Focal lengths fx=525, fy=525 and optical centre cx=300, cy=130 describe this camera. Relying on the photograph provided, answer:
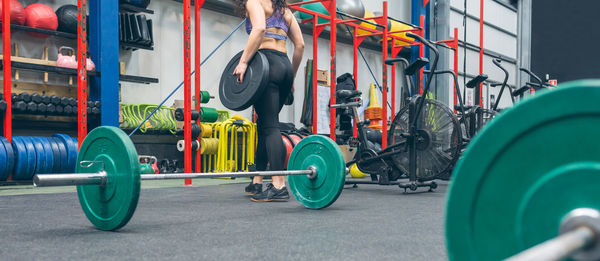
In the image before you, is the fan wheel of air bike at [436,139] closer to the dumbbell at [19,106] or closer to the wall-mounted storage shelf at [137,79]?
the wall-mounted storage shelf at [137,79]

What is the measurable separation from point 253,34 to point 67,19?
8.67 ft

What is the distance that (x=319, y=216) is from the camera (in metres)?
2.27

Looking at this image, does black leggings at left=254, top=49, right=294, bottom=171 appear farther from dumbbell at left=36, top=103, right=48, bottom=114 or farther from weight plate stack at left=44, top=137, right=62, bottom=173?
dumbbell at left=36, top=103, right=48, bottom=114

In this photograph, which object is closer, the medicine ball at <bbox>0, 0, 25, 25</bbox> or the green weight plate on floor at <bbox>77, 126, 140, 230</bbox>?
the green weight plate on floor at <bbox>77, 126, 140, 230</bbox>

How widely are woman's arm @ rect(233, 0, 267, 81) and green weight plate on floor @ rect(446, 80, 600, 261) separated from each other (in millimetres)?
2165

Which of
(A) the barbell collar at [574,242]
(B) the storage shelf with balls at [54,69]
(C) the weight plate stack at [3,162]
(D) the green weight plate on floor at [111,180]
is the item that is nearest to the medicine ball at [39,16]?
(B) the storage shelf with balls at [54,69]

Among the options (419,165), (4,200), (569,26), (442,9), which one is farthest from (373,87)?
(4,200)

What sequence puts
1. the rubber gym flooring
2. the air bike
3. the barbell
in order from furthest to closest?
the air bike, the barbell, the rubber gym flooring

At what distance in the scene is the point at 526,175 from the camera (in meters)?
0.71

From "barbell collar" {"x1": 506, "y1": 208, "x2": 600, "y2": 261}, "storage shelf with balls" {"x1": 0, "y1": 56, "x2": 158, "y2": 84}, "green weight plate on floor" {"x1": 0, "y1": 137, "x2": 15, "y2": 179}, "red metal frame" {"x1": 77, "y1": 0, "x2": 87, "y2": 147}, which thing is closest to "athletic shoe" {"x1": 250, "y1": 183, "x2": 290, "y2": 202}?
"red metal frame" {"x1": 77, "y1": 0, "x2": 87, "y2": 147}

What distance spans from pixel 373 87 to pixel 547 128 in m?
7.72

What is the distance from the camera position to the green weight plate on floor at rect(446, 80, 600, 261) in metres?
0.66

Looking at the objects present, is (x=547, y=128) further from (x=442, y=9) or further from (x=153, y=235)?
(x=442, y=9)

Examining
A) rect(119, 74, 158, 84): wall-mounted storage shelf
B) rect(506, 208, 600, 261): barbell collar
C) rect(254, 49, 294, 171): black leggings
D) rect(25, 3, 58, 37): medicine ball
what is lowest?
rect(506, 208, 600, 261): barbell collar
